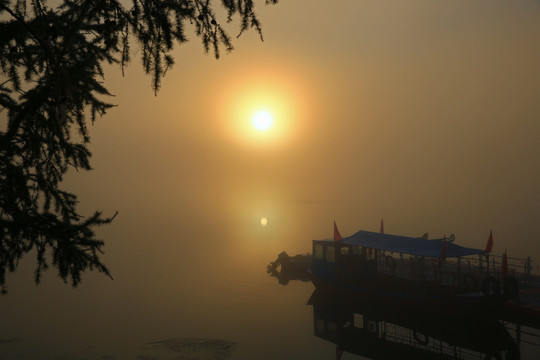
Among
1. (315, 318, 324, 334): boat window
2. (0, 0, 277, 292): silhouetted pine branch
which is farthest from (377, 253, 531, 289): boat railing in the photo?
(0, 0, 277, 292): silhouetted pine branch

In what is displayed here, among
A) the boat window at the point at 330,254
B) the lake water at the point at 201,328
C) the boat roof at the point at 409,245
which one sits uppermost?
the boat roof at the point at 409,245

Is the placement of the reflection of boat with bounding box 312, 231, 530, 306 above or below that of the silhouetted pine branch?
below

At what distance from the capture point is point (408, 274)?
95.2ft

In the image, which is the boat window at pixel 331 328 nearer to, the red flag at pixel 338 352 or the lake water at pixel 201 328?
the lake water at pixel 201 328

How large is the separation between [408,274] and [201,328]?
611 inches

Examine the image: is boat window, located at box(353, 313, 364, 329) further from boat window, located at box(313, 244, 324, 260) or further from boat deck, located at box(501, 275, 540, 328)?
boat deck, located at box(501, 275, 540, 328)

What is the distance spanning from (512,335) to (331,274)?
11114 mm

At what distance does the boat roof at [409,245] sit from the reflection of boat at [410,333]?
11.2 feet

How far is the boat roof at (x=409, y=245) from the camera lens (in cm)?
2170

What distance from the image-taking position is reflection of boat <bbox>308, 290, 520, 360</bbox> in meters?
19.5

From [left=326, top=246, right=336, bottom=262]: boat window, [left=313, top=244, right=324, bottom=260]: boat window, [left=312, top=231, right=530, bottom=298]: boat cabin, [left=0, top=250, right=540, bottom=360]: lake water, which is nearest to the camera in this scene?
[left=0, top=250, right=540, bottom=360]: lake water

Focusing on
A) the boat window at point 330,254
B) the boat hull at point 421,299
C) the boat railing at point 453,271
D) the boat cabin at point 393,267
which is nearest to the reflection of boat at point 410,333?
the boat hull at point 421,299

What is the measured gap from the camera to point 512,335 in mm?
20828

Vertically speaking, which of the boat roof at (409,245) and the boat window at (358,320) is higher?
the boat roof at (409,245)
